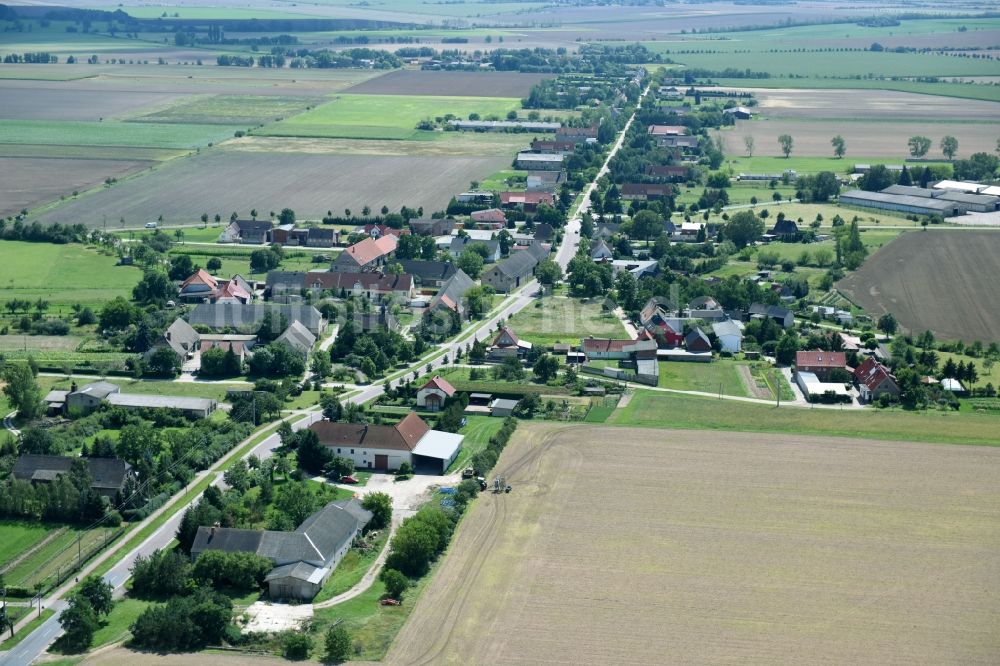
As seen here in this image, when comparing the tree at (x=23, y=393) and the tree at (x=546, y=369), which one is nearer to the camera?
the tree at (x=23, y=393)

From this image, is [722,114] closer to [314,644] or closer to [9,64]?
[9,64]

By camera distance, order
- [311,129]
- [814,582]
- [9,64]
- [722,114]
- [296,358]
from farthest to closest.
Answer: [9,64] → [722,114] → [311,129] → [296,358] → [814,582]

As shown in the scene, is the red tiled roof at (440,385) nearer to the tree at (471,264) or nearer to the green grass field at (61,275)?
the tree at (471,264)

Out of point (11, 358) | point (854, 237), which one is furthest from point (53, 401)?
point (854, 237)

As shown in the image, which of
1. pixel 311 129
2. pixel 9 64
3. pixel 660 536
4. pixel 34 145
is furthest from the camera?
pixel 9 64

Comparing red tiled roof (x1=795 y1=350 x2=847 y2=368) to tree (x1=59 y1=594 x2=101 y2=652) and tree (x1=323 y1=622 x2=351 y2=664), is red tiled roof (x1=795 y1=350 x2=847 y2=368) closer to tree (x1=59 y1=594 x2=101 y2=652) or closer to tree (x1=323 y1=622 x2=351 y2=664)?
tree (x1=323 y1=622 x2=351 y2=664)

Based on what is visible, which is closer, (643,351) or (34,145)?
(643,351)

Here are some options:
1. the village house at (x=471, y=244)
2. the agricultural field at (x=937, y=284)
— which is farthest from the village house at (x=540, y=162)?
the agricultural field at (x=937, y=284)

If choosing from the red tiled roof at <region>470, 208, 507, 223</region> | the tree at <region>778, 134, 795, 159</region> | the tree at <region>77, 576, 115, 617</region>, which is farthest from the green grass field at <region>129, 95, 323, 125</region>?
the tree at <region>77, 576, 115, 617</region>
